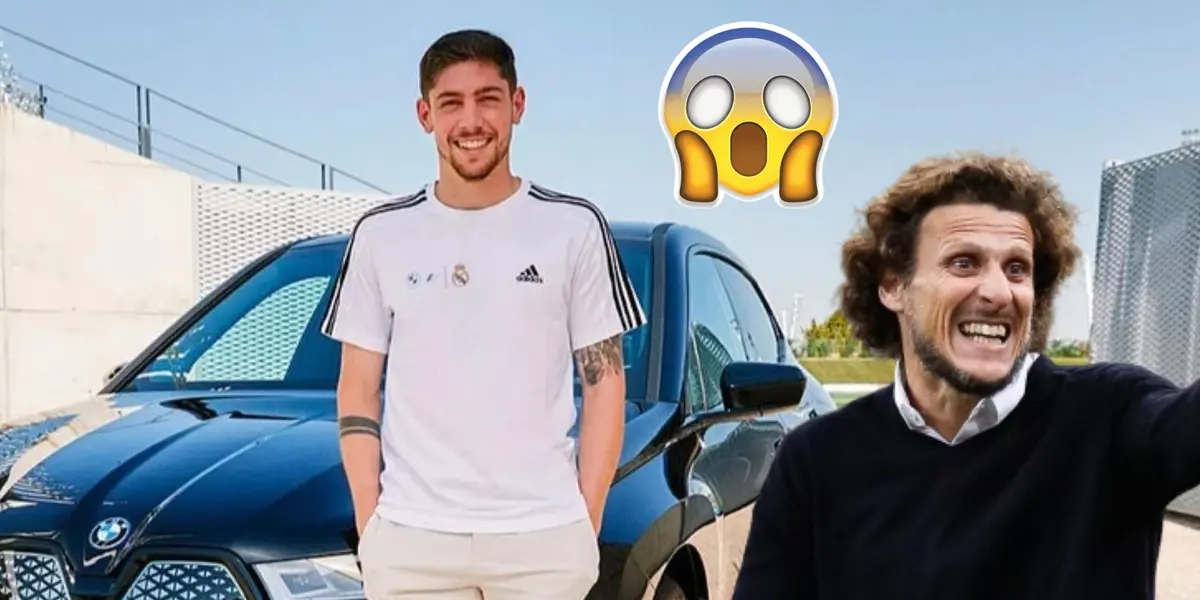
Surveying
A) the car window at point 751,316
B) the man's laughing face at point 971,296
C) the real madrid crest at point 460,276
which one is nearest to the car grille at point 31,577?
the real madrid crest at point 460,276

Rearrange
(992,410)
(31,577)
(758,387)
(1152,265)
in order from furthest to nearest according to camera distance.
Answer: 1. (1152,265)
2. (758,387)
3. (31,577)
4. (992,410)

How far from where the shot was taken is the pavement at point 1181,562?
5797 millimetres

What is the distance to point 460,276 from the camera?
218cm

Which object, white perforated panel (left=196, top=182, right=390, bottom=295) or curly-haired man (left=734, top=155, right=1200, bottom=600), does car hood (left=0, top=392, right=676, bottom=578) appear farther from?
white perforated panel (left=196, top=182, right=390, bottom=295)

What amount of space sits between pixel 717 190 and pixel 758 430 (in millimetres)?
5799

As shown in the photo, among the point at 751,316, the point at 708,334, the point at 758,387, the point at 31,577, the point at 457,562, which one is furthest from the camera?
the point at 751,316

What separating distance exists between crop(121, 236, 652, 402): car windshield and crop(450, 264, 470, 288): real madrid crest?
3.47 ft

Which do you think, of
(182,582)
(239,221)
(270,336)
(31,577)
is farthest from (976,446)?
(239,221)

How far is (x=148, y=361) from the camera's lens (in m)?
3.67

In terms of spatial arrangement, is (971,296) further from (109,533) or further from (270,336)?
(270,336)

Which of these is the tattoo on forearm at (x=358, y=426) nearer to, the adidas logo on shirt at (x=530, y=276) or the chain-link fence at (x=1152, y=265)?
the adidas logo on shirt at (x=530, y=276)

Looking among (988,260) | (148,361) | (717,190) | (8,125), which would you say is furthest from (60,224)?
(988,260)

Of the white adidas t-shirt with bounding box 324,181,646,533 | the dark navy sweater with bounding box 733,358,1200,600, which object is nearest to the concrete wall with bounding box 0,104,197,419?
the white adidas t-shirt with bounding box 324,181,646,533

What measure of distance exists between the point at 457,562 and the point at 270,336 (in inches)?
66.9
